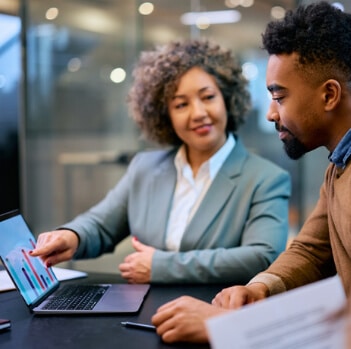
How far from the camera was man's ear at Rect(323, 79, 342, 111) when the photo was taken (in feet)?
4.52

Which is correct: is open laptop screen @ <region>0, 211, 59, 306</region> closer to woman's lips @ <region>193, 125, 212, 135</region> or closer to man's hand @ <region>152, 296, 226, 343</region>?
man's hand @ <region>152, 296, 226, 343</region>

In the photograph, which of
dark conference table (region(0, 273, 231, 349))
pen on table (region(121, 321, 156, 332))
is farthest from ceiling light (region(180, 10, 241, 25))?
pen on table (region(121, 321, 156, 332))

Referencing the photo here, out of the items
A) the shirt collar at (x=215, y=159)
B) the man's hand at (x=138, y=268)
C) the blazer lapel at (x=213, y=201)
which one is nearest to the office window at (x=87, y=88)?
the shirt collar at (x=215, y=159)

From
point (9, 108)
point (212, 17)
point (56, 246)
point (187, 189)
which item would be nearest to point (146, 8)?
point (212, 17)

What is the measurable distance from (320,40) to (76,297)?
3.00 feet

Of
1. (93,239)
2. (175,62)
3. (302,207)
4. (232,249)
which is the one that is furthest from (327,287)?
(302,207)

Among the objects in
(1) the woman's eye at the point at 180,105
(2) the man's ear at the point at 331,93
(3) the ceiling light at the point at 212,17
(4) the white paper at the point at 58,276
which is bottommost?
(4) the white paper at the point at 58,276

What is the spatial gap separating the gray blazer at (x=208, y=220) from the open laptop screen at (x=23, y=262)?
1.13 ft

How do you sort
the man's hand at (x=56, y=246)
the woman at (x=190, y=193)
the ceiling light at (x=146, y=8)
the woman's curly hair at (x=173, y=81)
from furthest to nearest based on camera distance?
the ceiling light at (x=146, y=8) → the woman's curly hair at (x=173, y=81) → the woman at (x=190, y=193) → the man's hand at (x=56, y=246)

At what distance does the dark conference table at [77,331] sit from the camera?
3.93ft

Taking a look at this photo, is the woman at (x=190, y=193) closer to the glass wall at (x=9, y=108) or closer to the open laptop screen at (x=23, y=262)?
the open laptop screen at (x=23, y=262)

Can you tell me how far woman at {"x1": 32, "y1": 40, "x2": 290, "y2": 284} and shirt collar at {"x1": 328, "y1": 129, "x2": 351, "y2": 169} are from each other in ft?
1.78

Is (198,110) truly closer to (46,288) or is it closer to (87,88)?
(46,288)

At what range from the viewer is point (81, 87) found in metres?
4.20
